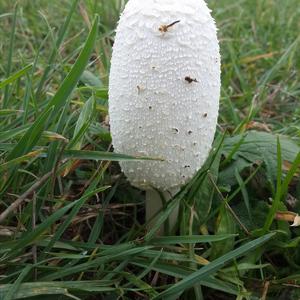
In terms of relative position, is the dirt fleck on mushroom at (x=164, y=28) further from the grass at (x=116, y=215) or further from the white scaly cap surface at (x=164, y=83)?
the grass at (x=116, y=215)

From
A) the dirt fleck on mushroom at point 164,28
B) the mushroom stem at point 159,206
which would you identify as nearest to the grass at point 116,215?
the mushroom stem at point 159,206

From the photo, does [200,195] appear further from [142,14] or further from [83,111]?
[142,14]

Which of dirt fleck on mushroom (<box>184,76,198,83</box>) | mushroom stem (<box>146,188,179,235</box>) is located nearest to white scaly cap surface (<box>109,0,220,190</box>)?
dirt fleck on mushroom (<box>184,76,198,83</box>)

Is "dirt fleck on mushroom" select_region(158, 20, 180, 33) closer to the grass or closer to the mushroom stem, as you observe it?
the grass

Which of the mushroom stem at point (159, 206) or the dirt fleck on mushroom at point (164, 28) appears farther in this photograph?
the mushroom stem at point (159, 206)

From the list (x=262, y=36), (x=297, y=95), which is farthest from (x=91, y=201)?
(x=262, y=36)

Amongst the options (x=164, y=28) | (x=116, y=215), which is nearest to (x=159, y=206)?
(x=116, y=215)

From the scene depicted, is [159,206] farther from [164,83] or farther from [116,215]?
[164,83]
